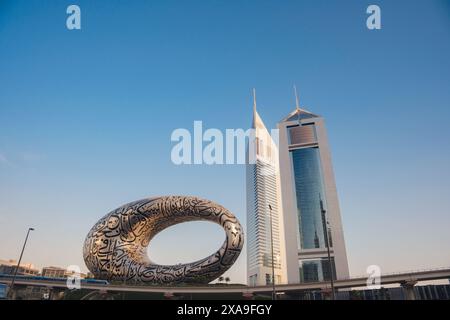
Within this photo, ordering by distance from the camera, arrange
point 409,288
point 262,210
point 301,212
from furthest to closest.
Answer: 1. point 262,210
2. point 301,212
3. point 409,288

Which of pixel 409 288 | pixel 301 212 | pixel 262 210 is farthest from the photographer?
pixel 262 210

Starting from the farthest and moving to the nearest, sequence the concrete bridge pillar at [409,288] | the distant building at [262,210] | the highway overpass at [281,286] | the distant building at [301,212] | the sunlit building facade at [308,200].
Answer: the distant building at [262,210] → the distant building at [301,212] → the sunlit building facade at [308,200] → the concrete bridge pillar at [409,288] → the highway overpass at [281,286]

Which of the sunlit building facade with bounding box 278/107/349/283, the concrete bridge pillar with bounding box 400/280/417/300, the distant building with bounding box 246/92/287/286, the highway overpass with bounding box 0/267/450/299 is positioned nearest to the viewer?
the highway overpass with bounding box 0/267/450/299

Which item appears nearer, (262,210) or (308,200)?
(308,200)

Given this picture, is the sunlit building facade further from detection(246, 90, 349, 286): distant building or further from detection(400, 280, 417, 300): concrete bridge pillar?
detection(400, 280, 417, 300): concrete bridge pillar

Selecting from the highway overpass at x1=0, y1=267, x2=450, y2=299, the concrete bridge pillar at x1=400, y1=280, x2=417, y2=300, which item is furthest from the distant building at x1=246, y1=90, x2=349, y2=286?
the concrete bridge pillar at x1=400, y1=280, x2=417, y2=300

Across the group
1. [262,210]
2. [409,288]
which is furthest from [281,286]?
[262,210]

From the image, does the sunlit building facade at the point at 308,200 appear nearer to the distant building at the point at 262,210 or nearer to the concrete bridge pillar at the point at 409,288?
the distant building at the point at 262,210

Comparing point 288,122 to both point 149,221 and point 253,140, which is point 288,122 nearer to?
point 253,140

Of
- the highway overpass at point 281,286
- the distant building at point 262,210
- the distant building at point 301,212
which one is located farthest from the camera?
the distant building at point 262,210

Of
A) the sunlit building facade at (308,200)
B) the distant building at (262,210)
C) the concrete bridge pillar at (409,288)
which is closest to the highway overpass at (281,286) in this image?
the concrete bridge pillar at (409,288)

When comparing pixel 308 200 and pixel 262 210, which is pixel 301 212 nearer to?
pixel 308 200

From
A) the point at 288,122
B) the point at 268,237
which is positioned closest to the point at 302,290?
the point at 288,122
